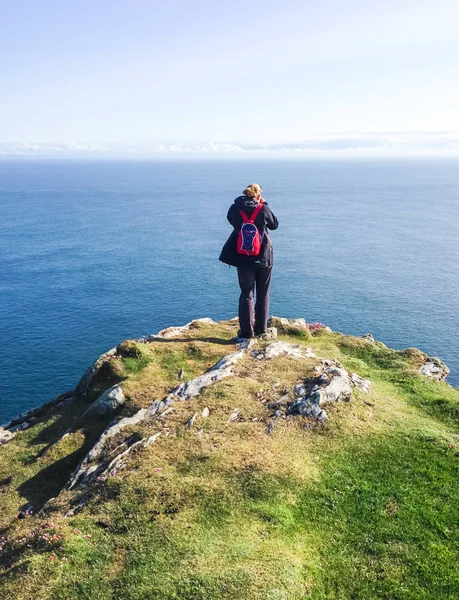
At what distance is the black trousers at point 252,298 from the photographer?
23.5 metres

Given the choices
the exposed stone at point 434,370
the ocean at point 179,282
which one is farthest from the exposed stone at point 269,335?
the ocean at point 179,282

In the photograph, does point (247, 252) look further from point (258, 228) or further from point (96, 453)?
point (96, 453)

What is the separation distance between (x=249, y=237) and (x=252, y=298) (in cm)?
361

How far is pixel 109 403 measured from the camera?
70.0ft

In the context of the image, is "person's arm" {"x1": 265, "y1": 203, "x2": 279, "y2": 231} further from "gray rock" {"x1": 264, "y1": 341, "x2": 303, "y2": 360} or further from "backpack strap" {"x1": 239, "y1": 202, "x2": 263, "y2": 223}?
"gray rock" {"x1": 264, "y1": 341, "x2": 303, "y2": 360}

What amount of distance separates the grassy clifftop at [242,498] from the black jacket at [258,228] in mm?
4957

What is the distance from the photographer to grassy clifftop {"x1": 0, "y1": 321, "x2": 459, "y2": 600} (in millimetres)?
10953

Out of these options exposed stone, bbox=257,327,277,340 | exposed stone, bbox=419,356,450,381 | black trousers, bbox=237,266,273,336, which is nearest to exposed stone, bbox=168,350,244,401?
black trousers, bbox=237,266,273,336

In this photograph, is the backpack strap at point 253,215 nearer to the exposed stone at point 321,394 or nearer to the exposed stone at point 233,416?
the exposed stone at point 321,394

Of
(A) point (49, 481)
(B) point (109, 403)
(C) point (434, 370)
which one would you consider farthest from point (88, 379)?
(C) point (434, 370)

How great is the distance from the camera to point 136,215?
174500 mm

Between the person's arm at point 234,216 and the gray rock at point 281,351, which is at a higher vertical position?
the person's arm at point 234,216

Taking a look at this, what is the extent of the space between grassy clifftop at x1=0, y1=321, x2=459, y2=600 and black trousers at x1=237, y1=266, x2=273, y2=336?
12.7 feet

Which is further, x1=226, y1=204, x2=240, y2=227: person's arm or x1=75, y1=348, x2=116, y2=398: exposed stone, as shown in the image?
x1=75, y1=348, x2=116, y2=398: exposed stone
